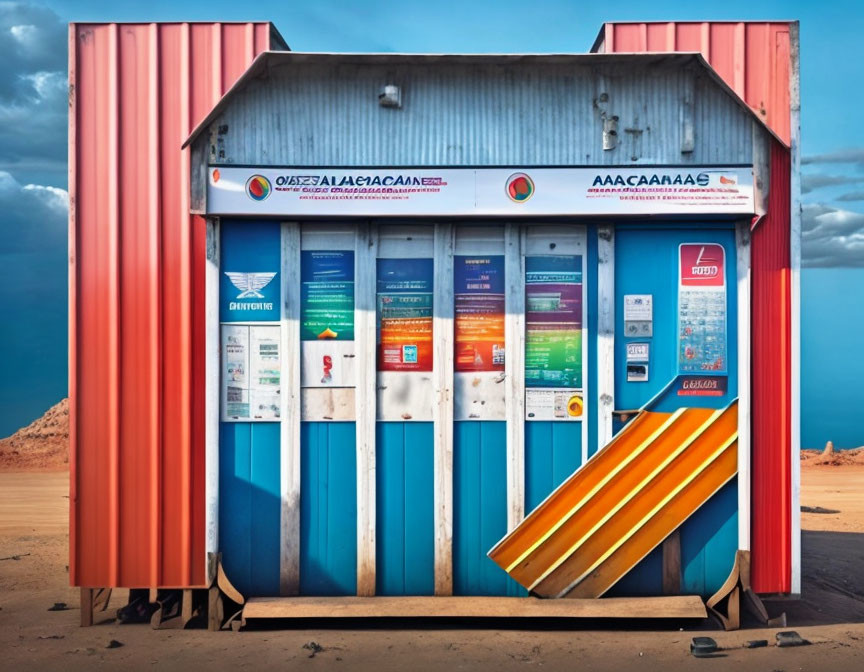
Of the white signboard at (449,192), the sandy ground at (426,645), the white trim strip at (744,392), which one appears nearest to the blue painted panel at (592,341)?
the white signboard at (449,192)

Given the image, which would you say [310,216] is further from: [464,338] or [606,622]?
[606,622]

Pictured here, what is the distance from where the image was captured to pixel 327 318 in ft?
22.5

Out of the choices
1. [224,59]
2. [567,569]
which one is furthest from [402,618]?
[224,59]

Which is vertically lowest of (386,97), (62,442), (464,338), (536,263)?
(62,442)

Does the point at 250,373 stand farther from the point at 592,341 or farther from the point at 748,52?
the point at 748,52

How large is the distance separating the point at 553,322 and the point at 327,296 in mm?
1867

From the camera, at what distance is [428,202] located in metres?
6.69

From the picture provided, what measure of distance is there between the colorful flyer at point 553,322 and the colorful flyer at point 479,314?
237mm

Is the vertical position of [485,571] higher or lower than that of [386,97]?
lower

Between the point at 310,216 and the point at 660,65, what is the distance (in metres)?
3.08

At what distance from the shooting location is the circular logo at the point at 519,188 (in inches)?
263

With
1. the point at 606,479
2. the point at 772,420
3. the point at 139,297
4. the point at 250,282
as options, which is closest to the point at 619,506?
the point at 606,479

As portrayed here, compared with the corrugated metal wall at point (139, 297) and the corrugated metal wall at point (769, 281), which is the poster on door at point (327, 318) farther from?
the corrugated metal wall at point (769, 281)

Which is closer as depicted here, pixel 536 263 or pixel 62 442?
pixel 536 263
